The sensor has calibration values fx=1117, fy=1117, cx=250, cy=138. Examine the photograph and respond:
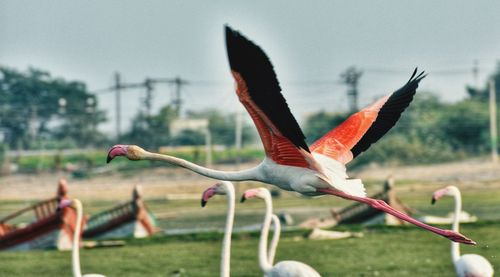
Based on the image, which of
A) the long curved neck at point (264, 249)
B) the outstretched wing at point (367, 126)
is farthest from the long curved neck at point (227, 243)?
the outstretched wing at point (367, 126)

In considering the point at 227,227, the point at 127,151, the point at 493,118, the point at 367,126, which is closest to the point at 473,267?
the point at 227,227

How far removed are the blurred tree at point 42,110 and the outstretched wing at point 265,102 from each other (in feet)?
152

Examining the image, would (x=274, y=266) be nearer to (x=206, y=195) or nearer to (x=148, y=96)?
(x=206, y=195)

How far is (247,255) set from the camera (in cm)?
1725

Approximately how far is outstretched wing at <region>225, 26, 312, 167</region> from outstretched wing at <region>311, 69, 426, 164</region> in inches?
29.6

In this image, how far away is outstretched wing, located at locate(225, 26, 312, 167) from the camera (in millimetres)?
6699

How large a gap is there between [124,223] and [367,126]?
16.4m

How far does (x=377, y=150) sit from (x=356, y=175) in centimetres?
313

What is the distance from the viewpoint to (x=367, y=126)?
879 cm

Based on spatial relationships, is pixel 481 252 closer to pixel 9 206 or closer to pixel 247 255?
pixel 247 255

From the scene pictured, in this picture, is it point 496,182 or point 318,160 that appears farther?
point 496,182

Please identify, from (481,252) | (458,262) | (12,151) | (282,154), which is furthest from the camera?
(12,151)

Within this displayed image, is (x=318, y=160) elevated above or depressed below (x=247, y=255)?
above

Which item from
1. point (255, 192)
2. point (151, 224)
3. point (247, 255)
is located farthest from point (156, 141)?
point (255, 192)
